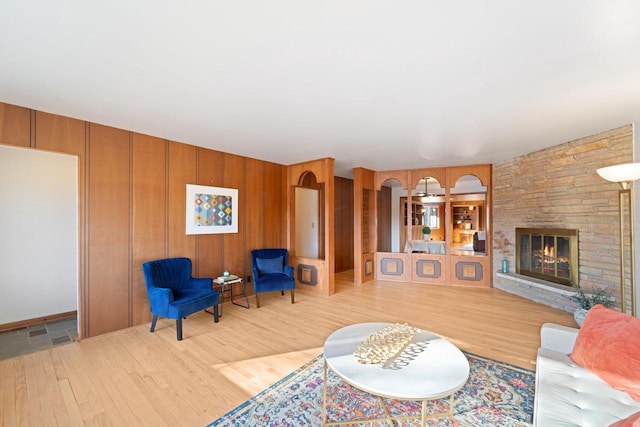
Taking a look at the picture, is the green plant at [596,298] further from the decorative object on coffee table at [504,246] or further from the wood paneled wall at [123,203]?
the wood paneled wall at [123,203]

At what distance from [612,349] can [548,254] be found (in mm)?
3207

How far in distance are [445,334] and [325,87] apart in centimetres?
297

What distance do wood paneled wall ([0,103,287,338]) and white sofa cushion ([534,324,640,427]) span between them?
159 inches

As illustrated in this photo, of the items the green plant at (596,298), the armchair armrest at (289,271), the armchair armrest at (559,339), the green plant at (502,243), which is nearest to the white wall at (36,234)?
the armchair armrest at (289,271)

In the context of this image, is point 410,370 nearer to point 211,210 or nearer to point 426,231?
point 211,210

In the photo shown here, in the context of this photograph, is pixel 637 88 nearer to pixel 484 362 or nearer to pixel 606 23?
pixel 606 23

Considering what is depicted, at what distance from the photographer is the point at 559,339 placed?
6.73 ft

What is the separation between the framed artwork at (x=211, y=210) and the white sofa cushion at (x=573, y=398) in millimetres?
4070

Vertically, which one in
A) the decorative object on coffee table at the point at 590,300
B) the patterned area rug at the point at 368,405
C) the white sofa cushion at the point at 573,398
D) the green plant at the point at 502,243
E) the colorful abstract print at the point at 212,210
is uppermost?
the colorful abstract print at the point at 212,210

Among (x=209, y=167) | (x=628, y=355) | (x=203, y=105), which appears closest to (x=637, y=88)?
(x=628, y=355)

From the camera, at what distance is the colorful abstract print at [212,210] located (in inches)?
160

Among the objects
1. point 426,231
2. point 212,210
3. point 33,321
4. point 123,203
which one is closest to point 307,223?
point 212,210

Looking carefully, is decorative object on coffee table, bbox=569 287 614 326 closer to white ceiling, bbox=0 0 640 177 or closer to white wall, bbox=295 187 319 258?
white ceiling, bbox=0 0 640 177

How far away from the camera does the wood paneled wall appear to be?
2.93m
